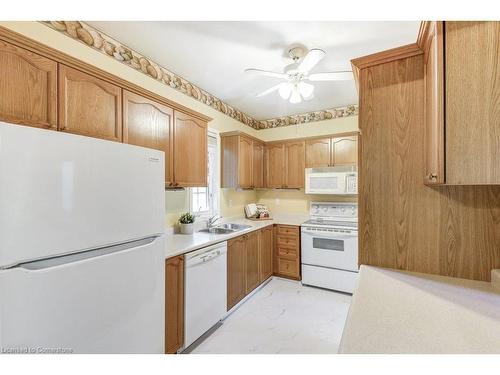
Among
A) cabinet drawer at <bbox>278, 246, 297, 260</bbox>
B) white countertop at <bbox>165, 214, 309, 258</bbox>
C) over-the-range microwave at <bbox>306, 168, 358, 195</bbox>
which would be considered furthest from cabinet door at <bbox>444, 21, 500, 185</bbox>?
cabinet drawer at <bbox>278, 246, 297, 260</bbox>

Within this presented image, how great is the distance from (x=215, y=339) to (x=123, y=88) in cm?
225

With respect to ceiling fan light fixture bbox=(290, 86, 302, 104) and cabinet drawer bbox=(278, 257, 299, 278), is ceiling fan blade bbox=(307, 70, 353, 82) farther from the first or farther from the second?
cabinet drawer bbox=(278, 257, 299, 278)

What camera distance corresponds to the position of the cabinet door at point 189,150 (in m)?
2.12

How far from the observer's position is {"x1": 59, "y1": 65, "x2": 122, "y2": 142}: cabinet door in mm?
1298

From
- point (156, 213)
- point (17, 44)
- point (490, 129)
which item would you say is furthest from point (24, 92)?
point (490, 129)

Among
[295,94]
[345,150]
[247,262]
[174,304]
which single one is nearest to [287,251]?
[247,262]

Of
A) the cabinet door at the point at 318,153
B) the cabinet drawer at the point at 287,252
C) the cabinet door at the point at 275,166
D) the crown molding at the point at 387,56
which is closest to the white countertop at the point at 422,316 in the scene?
the crown molding at the point at 387,56

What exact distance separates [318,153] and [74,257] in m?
3.14

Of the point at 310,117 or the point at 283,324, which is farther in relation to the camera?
the point at 310,117

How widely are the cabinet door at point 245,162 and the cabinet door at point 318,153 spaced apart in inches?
36.2

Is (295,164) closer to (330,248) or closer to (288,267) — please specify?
(330,248)

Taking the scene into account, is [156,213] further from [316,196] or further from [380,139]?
[316,196]

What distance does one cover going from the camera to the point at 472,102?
82cm

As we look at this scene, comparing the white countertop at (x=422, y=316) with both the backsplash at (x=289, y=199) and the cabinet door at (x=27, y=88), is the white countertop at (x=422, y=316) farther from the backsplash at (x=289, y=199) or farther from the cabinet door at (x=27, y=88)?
the backsplash at (x=289, y=199)
